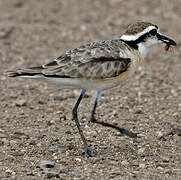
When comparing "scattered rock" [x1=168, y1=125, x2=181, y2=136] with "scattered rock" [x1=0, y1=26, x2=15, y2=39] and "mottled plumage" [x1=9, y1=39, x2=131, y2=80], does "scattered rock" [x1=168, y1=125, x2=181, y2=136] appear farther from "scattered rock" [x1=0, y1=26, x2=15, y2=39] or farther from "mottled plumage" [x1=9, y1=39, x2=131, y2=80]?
"scattered rock" [x1=0, y1=26, x2=15, y2=39]

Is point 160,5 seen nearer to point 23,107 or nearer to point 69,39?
point 69,39

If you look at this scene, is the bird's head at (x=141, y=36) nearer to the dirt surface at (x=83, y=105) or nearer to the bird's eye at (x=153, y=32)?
the bird's eye at (x=153, y=32)

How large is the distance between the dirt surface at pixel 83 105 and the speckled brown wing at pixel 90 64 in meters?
1.13

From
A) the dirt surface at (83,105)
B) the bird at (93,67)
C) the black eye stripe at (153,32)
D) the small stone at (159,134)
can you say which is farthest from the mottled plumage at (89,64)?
the small stone at (159,134)

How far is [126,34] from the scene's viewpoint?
7.65 meters

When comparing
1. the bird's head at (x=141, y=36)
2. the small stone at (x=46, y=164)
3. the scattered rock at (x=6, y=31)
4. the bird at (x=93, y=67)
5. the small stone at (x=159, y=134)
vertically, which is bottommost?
the small stone at (x=46, y=164)

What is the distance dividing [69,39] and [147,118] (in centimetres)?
474

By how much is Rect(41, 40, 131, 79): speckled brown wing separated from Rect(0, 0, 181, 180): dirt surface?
113 centimetres

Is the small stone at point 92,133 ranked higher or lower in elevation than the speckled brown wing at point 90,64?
lower

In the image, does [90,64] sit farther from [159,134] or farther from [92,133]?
[159,134]

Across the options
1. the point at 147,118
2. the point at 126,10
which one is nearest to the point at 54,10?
the point at 126,10

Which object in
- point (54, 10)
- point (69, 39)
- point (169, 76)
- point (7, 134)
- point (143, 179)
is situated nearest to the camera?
point (143, 179)

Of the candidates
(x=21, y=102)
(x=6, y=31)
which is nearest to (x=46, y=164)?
(x=21, y=102)

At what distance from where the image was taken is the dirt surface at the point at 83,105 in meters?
7.01
